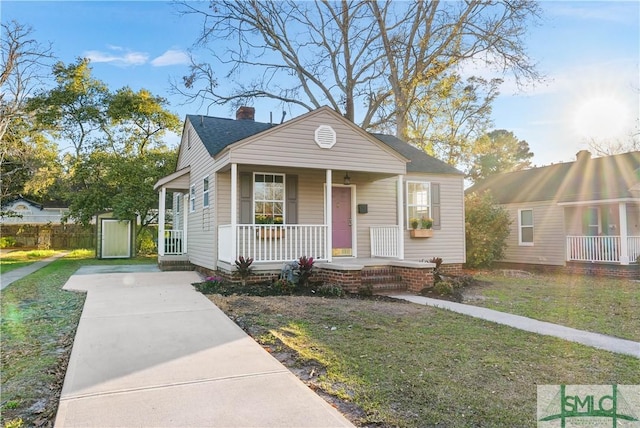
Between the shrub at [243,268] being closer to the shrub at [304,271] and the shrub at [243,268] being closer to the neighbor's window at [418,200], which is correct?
the shrub at [304,271]

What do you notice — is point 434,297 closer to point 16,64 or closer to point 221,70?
point 221,70

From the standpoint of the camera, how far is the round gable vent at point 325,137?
981cm

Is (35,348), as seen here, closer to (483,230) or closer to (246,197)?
(246,197)

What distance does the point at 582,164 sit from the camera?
55.7ft

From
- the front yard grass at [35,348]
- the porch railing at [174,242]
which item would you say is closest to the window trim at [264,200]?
the front yard grass at [35,348]

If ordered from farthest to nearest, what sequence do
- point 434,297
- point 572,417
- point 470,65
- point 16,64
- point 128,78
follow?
1. point 128,78
2. point 470,65
3. point 16,64
4. point 434,297
5. point 572,417

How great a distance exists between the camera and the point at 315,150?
980cm

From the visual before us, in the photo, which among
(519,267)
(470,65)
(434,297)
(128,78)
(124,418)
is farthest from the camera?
(128,78)

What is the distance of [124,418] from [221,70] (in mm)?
18767

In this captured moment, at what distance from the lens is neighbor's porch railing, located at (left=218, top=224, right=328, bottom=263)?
939 centimetres

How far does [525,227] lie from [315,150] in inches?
418

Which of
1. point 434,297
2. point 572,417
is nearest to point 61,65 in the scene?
point 434,297

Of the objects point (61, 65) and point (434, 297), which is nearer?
point (434, 297)

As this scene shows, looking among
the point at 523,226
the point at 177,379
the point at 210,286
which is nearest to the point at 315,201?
the point at 210,286
